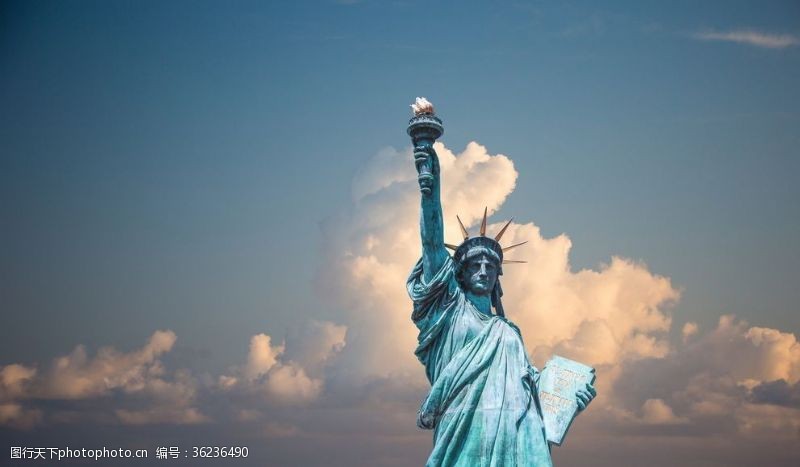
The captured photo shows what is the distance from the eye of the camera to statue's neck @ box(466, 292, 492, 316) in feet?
71.9

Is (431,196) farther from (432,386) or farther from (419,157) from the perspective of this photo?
(432,386)

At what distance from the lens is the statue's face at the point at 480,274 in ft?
71.6

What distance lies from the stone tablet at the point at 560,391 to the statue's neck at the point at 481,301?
1.73 meters

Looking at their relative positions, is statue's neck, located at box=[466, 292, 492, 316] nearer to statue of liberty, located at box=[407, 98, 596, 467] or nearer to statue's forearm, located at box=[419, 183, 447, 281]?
statue of liberty, located at box=[407, 98, 596, 467]

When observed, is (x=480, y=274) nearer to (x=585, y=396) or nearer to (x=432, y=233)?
(x=432, y=233)

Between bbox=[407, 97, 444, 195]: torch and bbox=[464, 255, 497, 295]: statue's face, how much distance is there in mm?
1933

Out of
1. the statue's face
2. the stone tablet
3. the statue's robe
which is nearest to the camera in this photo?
the statue's robe

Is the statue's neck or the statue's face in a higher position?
the statue's face

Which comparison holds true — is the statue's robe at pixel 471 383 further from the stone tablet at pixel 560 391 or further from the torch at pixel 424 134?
the torch at pixel 424 134

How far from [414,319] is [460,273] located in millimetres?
1416

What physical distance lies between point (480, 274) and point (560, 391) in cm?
291

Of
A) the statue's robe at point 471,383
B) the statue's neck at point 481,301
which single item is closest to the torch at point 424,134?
the statue's robe at point 471,383

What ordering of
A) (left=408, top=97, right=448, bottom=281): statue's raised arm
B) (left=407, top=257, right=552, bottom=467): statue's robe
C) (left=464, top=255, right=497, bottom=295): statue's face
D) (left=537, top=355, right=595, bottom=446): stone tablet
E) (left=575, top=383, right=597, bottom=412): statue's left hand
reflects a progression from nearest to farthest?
(left=407, top=257, right=552, bottom=467): statue's robe → (left=537, top=355, right=595, bottom=446): stone tablet → (left=408, top=97, right=448, bottom=281): statue's raised arm → (left=575, top=383, right=597, bottom=412): statue's left hand → (left=464, top=255, right=497, bottom=295): statue's face

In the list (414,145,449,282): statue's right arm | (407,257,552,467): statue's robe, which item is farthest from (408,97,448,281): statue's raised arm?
(407,257,552,467): statue's robe
